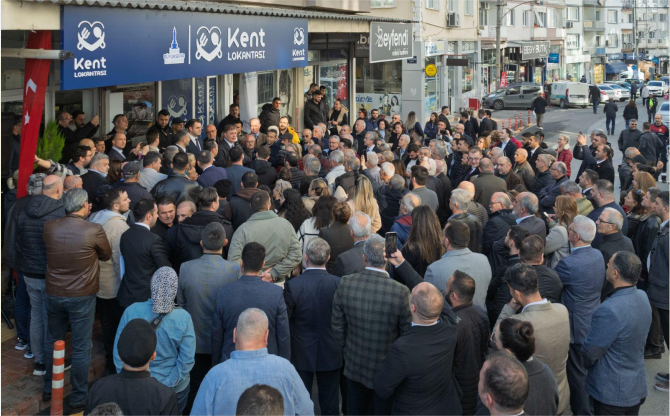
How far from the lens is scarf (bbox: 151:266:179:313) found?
5145 mm

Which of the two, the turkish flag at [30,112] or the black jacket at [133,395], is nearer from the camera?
the black jacket at [133,395]

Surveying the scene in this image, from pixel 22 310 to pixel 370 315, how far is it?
4.10 metres

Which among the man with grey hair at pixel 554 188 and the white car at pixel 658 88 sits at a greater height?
the white car at pixel 658 88

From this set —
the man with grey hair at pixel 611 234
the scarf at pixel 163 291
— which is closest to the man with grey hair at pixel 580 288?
the man with grey hair at pixel 611 234

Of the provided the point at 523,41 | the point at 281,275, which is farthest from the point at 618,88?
the point at 281,275

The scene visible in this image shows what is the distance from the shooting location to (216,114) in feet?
50.4

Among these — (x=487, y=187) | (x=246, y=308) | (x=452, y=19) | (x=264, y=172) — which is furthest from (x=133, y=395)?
(x=452, y=19)

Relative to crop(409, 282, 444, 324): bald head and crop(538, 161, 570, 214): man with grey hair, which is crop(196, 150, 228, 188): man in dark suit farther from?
crop(409, 282, 444, 324): bald head

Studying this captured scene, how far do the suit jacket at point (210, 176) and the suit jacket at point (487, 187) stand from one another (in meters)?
3.51

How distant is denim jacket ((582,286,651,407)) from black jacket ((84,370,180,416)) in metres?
3.38

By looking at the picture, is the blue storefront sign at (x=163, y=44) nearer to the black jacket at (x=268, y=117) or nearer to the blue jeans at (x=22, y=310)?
the black jacket at (x=268, y=117)

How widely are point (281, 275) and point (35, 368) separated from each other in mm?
2700

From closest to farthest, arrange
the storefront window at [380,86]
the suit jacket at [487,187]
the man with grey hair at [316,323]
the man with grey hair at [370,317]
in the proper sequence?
1. the man with grey hair at [370,317]
2. the man with grey hair at [316,323]
3. the suit jacket at [487,187]
4. the storefront window at [380,86]

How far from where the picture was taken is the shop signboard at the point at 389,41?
17.0 m
